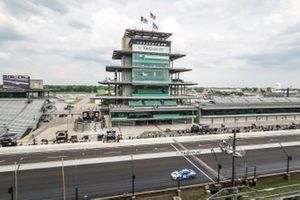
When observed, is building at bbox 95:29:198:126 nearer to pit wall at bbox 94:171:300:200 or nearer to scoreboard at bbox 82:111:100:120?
scoreboard at bbox 82:111:100:120

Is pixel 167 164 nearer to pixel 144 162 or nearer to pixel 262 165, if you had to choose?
pixel 144 162

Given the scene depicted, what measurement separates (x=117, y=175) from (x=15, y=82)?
225 ft

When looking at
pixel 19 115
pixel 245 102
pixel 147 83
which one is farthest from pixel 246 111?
pixel 19 115

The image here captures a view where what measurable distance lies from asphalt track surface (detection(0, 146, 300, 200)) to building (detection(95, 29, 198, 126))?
3928cm

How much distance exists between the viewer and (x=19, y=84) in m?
94.8

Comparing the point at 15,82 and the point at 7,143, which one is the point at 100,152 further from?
the point at 15,82

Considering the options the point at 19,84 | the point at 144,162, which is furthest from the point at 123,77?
the point at 144,162

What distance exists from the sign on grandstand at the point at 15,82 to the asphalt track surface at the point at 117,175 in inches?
2319

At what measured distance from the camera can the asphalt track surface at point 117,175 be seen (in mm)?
34969

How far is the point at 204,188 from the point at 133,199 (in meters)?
→ 9.06

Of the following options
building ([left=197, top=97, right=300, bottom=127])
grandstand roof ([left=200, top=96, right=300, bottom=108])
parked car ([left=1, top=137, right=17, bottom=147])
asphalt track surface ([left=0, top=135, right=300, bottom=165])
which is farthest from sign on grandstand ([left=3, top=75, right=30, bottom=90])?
grandstand roof ([left=200, top=96, right=300, bottom=108])

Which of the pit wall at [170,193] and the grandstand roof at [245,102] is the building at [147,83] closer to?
the grandstand roof at [245,102]

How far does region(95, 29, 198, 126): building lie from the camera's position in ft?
291

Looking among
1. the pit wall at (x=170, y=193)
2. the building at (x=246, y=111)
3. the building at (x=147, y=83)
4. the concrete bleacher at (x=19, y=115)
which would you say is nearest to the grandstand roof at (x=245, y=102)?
the building at (x=246, y=111)
